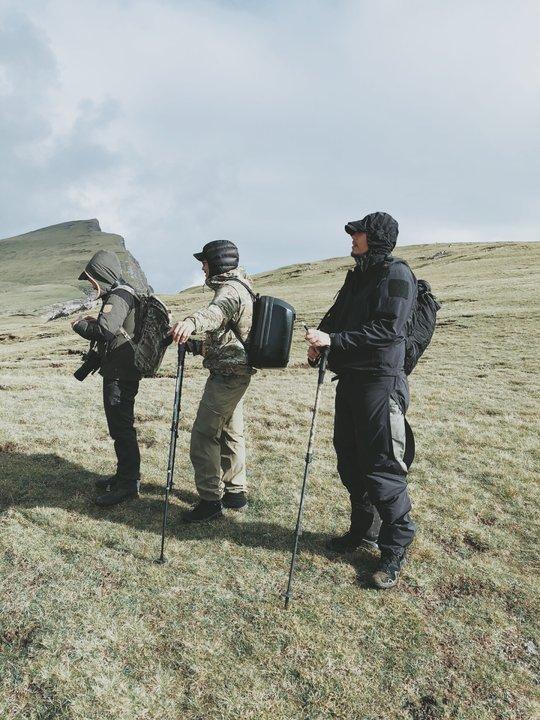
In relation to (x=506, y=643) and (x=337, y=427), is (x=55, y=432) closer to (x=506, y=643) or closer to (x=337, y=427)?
(x=337, y=427)

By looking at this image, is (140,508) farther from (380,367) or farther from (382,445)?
(380,367)

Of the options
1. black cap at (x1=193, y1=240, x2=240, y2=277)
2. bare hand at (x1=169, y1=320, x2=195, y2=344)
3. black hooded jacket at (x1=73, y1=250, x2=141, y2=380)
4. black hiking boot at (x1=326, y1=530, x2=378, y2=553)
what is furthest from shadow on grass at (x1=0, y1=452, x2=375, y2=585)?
black cap at (x1=193, y1=240, x2=240, y2=277)

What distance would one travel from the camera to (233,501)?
26.2 feet

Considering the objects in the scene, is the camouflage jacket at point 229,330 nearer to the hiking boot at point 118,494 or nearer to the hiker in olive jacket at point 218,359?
the hiker in olive jacket at point 218,359

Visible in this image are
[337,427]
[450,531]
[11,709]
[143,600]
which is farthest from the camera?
[450,531]

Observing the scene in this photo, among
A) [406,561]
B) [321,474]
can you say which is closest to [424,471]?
[321,474]

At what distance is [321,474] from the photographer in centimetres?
981

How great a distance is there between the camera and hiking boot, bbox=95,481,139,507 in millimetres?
7840

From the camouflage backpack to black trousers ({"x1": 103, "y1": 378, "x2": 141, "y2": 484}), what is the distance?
0.47 metres

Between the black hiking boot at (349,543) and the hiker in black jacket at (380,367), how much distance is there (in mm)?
657

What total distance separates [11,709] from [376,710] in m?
3.14

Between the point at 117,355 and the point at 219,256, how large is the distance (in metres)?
2.34

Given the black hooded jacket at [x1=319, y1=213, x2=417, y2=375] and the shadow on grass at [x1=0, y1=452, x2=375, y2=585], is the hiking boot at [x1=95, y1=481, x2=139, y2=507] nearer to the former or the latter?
the shadow on grass at [x1=0, y1=452, x2=375, y2=585]

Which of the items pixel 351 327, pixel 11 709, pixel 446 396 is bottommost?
pixel 11 709
